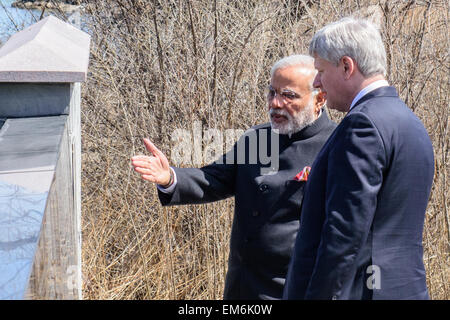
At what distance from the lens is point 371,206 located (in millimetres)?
1656

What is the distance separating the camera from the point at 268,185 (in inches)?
93.6

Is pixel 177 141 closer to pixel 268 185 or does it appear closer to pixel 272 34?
pixel 272 34

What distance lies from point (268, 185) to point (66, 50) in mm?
1226

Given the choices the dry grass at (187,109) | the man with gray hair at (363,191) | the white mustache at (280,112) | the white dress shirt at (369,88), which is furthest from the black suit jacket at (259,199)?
the dry grass at (187,109)

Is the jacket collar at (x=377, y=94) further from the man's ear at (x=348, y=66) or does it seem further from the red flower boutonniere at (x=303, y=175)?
the red flower boutonniere at (x=303, y=175)

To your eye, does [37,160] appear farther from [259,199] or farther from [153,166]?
[259,199]

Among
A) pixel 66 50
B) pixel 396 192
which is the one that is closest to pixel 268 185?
pixel 396 192

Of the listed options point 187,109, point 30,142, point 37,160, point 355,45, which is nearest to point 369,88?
point 355,45

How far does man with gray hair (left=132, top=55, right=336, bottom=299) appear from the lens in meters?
2.35

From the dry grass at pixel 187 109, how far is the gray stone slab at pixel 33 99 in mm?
1038

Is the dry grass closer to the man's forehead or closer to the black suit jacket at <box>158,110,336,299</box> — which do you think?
the black suit jacket at <box>158,110,336,299</box>

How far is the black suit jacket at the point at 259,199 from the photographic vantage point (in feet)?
7.72

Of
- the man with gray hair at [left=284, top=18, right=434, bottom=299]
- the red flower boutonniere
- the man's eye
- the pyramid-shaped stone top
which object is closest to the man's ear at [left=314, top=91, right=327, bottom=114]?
the man's eye

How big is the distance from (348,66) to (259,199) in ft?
2.60
